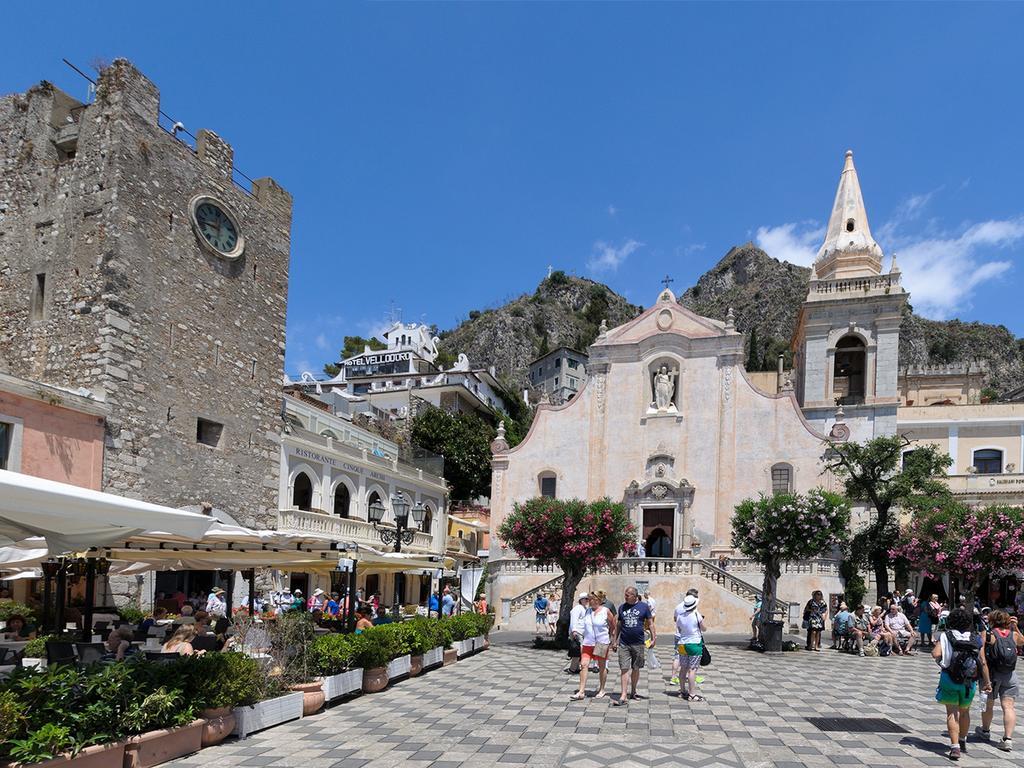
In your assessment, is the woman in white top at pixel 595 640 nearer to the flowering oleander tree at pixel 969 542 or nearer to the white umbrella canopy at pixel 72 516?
the white umbrella canopy at pixel 72 516

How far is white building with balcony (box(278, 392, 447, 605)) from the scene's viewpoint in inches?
1182

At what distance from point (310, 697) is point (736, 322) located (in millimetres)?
106676

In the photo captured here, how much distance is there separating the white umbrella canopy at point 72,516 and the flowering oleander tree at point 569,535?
1335cm

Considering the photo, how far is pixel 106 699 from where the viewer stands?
A: 7.45 m

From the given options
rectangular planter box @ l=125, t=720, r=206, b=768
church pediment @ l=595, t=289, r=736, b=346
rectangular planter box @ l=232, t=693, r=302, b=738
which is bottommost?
rectangular planter box @ l=232, t=693, r=302, b=738

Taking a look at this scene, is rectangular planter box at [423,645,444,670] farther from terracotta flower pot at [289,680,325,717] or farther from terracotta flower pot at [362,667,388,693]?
terracotta flower pot at [289,680,325,717]

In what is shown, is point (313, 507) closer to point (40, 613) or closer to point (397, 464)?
point (397, 464)

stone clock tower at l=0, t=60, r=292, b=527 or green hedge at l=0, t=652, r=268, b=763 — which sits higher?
stone clock tower at l=0, t=60, r=292, b=527

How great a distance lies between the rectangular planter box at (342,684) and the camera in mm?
11648

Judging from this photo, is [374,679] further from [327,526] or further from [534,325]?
[534,325]

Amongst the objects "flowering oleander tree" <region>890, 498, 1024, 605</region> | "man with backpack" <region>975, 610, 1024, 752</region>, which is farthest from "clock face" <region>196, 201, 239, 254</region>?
"flowering oleander tree" <region>890, 498, 1024, 605</region>

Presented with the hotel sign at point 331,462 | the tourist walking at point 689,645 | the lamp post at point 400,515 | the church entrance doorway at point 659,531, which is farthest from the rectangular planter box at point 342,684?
the church entrance doorway at point 659,531

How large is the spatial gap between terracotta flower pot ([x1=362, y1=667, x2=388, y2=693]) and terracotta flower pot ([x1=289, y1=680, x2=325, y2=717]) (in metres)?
1.69

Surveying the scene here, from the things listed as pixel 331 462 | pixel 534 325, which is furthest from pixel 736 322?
pixel 331 462
